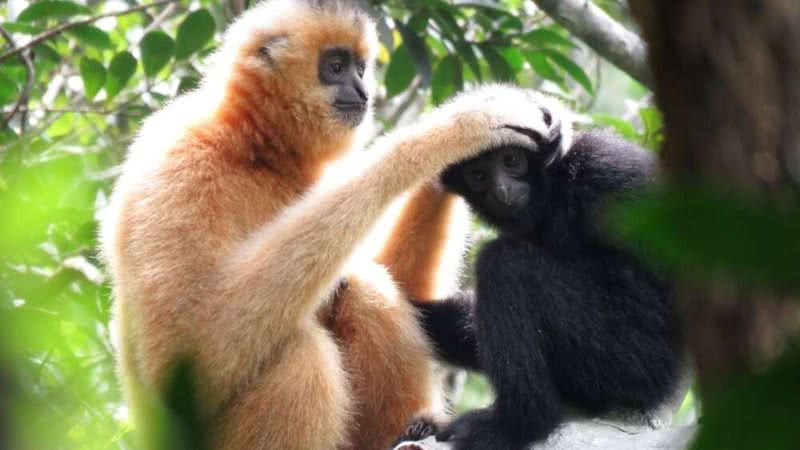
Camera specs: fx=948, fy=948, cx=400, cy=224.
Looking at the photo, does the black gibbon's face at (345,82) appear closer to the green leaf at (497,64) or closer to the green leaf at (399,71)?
the green leaf at (399,71)

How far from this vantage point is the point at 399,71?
7602 mm

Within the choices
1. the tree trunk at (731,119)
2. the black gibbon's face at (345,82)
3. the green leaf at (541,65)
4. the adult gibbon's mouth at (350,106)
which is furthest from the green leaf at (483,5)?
the tree trunk at (731,119)

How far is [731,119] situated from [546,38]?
6.78 meters

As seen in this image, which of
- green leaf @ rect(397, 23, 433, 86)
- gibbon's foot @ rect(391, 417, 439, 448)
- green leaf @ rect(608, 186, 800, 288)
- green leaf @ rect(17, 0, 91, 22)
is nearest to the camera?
green leaf @ rect(608, 186, 800, 288)

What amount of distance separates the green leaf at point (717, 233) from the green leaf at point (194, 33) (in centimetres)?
693

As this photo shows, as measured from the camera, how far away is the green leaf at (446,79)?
7.72 meters

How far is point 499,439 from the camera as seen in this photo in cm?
482

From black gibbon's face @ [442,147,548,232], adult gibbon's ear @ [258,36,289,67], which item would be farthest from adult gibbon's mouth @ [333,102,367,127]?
black gibbon's face @ [442,147,548,232]

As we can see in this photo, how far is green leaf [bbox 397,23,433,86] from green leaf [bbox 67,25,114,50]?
228 centimetres

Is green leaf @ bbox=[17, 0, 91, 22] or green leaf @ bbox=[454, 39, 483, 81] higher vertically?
green leaf @ bbox=[17, 0, 91, 22]

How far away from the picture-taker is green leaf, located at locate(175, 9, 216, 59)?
7.40 metres

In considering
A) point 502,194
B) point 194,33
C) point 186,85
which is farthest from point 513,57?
point 502,194

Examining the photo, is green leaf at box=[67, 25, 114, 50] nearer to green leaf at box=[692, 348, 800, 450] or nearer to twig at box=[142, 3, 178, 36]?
twig at box=[142, 3, 178, 36]

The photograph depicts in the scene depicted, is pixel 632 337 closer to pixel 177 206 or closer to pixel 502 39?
pixel 177 206
